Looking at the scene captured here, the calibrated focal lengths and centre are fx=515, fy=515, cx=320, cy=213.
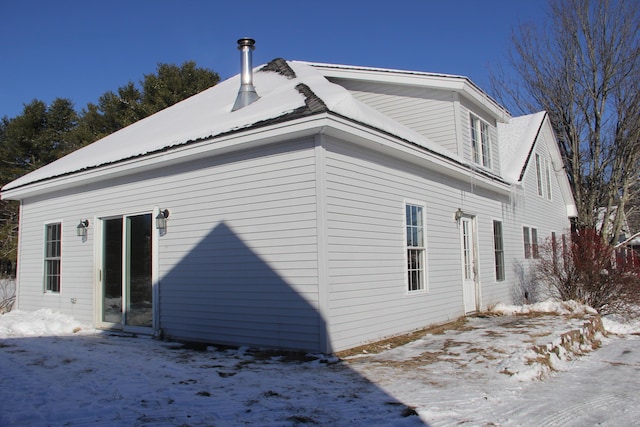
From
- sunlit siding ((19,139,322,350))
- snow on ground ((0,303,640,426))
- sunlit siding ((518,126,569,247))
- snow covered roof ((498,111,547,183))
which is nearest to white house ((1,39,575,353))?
sunlit siding ((19,139,322,350))

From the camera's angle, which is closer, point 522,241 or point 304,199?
point 304,199

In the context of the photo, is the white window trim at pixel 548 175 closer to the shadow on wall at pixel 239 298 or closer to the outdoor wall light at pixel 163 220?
the shadow on wall at pixel 239 298

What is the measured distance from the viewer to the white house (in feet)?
22.1

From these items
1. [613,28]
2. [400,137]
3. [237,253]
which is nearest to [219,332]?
[237,253]

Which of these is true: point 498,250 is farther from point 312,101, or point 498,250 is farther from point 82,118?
point 82,118

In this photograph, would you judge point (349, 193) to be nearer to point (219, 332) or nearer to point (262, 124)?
point (262, 124)

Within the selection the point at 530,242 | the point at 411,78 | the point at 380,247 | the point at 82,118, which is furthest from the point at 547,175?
the point at 82,118

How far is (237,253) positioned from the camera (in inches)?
289

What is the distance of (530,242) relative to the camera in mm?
14633

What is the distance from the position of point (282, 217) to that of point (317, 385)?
2.53 metres

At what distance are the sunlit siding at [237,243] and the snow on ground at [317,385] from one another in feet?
1.50

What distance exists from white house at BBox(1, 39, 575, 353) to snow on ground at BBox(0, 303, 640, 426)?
2.25ft

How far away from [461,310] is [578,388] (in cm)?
493

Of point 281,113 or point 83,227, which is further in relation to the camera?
point 83,227
